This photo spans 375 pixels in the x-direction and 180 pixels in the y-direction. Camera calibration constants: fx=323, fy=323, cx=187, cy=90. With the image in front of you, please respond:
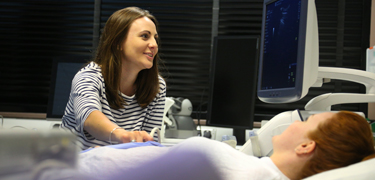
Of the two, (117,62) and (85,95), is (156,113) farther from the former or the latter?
(85,95)

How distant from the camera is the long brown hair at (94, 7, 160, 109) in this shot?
4.91 feet

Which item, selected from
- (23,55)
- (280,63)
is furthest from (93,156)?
(23,55)

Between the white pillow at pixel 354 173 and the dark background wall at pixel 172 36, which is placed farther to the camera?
the dark background wall at pixel 172 36

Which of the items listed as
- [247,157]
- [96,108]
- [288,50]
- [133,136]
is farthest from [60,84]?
[247,157]

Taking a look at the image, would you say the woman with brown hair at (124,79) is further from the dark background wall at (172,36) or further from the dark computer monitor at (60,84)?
the dark background wall at (172,36)

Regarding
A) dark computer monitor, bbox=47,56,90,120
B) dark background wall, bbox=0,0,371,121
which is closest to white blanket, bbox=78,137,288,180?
dark computer monitor, bbox=47,56,90,120

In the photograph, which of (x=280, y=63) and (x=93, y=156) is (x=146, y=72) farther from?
(x=93, y=156)

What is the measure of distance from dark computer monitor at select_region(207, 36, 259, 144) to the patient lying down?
159 centimetres

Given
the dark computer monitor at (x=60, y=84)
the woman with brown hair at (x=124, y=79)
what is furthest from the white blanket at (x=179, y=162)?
the dark computer monitor at (x=60, y=84)

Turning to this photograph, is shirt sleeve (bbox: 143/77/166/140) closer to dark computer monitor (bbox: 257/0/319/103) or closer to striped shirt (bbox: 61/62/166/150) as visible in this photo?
striped shirt (bbox: 61/62/166/150)

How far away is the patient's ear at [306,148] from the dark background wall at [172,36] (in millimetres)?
2524

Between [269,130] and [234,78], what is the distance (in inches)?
47.3

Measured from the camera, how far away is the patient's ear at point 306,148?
0.79 m

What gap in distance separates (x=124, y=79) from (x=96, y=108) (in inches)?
12.6
